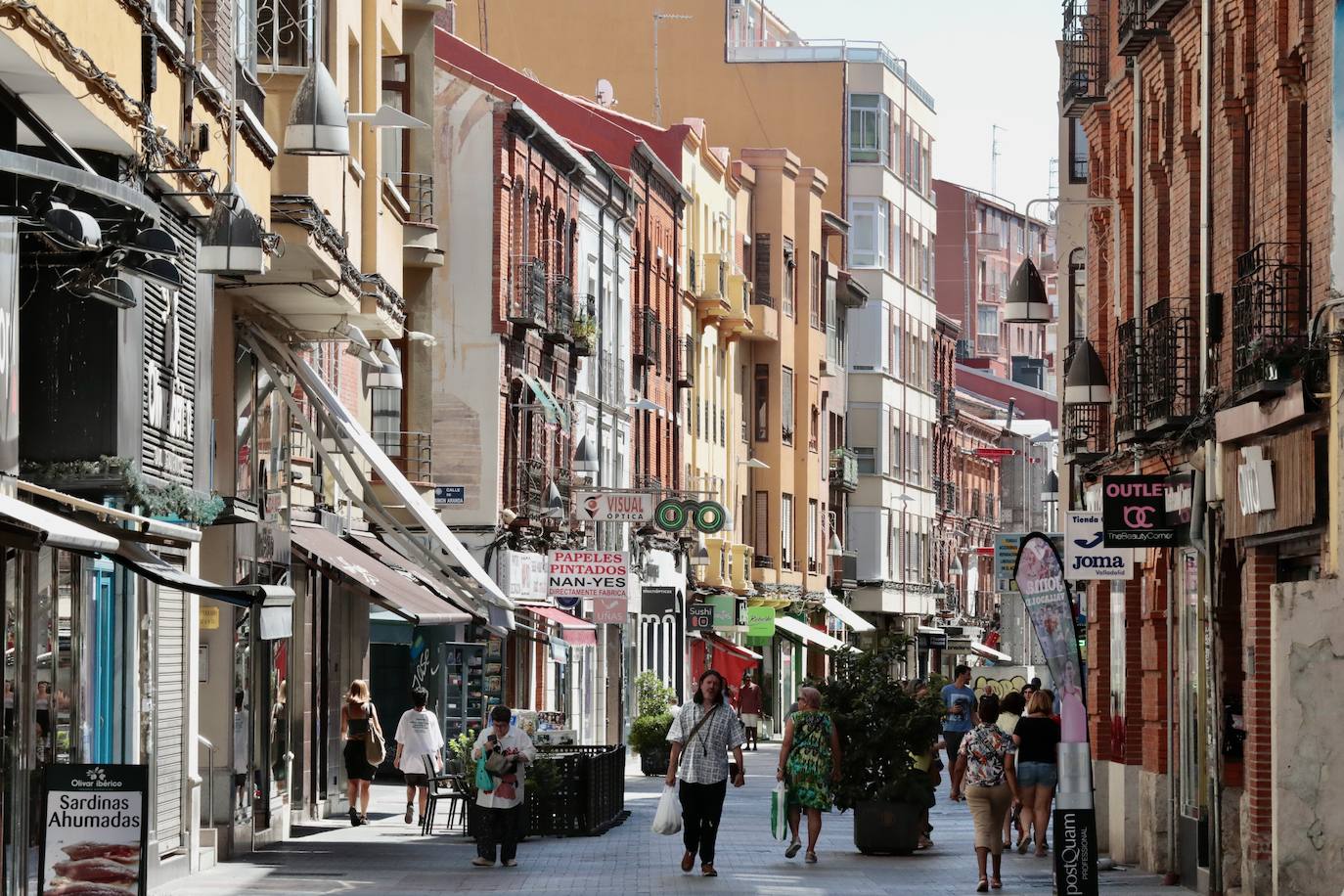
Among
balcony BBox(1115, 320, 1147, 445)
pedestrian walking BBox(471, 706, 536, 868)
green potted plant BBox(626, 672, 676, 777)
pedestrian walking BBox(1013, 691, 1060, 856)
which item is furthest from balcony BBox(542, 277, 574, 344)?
pedestrian walking BBox(1013, 691, 1060, 856)

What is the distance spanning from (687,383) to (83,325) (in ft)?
154

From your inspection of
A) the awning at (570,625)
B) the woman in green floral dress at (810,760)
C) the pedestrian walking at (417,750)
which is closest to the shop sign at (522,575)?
the awning at (570,625)

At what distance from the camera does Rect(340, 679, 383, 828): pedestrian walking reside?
99.7 feet

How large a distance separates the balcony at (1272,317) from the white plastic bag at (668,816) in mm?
6157

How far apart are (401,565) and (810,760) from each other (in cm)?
863

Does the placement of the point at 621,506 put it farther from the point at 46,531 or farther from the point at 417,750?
the point at 46,531

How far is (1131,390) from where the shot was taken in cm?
2575

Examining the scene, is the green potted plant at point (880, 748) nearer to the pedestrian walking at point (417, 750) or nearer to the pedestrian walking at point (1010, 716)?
the pedestrian walking at point (1010, 716)

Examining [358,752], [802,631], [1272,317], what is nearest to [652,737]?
[358,752]

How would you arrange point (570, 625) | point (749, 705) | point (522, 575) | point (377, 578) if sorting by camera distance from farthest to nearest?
1. point (749, 705)
2. point (570, 625)
3. point (522, 575)
4. point (377, 578)

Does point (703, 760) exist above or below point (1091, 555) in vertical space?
below

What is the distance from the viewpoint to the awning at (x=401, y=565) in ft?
103

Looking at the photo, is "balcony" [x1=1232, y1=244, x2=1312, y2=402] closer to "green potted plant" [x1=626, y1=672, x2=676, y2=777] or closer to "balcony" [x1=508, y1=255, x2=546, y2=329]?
"balcony" [x1=508, y1=255, x2=546, y2=329]

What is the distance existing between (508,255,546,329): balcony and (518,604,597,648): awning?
4.77 metres
